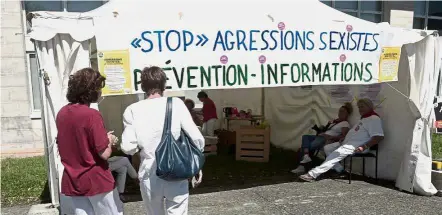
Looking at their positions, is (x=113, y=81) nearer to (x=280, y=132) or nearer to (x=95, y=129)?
(x=95, y=129)

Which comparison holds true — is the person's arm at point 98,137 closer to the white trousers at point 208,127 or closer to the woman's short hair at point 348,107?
the woman's short hair at point 348,107

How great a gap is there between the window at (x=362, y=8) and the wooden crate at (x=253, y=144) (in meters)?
6.20

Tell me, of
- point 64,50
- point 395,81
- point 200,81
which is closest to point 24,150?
point 64,50

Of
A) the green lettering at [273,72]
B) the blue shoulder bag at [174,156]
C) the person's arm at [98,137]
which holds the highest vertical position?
the green lettering at [273,72]

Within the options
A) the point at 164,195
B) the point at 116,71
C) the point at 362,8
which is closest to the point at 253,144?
the point at 116,71

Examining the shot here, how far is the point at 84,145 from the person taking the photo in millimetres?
2383

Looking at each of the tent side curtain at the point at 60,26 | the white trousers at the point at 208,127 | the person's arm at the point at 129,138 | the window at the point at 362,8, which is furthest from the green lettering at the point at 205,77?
the window at the point at 362,8

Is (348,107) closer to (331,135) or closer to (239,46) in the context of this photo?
(331,135)

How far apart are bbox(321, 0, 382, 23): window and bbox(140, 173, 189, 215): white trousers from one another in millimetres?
10179

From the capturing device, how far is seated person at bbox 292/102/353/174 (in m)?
6.10

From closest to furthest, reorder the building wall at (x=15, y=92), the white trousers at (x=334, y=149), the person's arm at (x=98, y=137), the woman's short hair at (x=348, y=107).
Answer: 1. the person's arm at (x=98, y=137)
2. the white trousers at (x=334, y=149)
3. the woman's short hair at (x=348, y=107)
4. the building wall at (x=15, y=92)

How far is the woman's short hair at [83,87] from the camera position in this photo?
242cm

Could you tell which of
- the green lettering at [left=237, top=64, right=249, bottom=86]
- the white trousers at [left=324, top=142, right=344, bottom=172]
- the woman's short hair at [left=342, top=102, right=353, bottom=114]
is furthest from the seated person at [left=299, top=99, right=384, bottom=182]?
the green lettering at [left=237, top=64, right=249, bottom=86]

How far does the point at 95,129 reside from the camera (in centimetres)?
238
